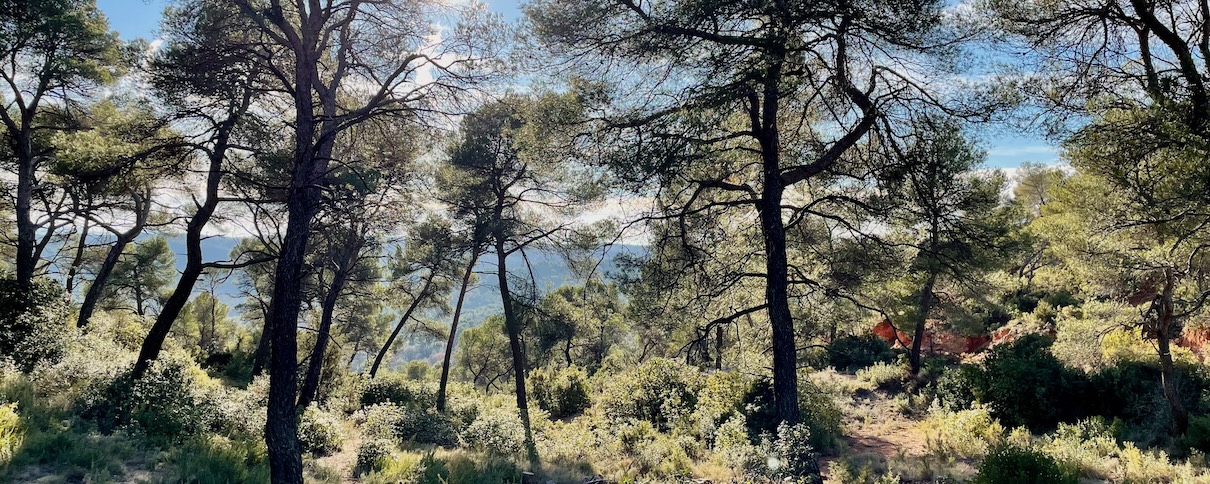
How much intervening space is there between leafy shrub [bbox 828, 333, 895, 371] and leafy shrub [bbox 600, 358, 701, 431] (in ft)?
45.2

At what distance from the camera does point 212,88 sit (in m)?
8.09

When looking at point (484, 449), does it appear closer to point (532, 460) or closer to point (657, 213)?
point (532, 460)

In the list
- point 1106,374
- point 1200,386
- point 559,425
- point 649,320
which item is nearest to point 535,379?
point 559,425

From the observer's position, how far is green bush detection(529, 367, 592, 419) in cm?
1930

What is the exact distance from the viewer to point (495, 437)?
1080 centimetres

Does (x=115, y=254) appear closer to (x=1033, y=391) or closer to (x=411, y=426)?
(x=411, y=426)

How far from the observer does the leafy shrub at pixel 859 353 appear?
83.0ft

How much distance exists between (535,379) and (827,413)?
38.0ft

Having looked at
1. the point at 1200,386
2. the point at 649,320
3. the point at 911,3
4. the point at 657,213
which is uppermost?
the point at 911,3

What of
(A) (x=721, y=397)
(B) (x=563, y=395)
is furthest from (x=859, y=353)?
(A) (x=721, y=397)

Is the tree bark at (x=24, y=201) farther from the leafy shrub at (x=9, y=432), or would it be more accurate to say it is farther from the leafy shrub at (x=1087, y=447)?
the leafy shrub at (x=1087, y=447)

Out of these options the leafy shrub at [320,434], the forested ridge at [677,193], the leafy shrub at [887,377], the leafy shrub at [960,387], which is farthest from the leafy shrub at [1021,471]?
the leafy shrub at [887,377]

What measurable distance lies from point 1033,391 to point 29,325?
2033 cm

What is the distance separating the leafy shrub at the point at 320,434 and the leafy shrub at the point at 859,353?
21287 millimetres
